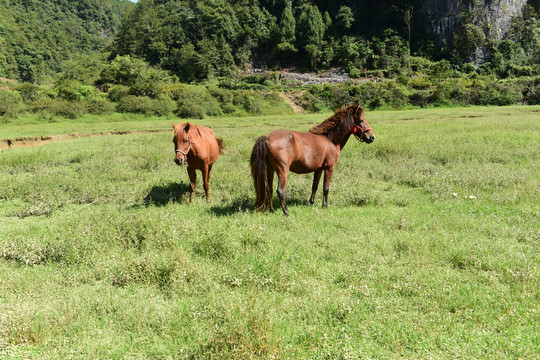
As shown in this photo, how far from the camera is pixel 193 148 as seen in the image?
24.4ft

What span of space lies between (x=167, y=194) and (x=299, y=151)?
14.4 feet

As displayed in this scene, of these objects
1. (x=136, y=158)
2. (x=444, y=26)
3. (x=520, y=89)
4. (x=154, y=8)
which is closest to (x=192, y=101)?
(x=136, y=158)

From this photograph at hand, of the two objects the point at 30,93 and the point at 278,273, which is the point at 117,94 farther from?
the point at 278,273

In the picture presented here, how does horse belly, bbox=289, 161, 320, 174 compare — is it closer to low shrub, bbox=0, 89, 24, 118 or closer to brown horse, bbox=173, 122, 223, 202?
brown horse, bbox=173, 122, 223, 202

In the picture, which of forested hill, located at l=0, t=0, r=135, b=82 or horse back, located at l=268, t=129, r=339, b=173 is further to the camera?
forested hill, located at l=0, t=0, r=135, b=82

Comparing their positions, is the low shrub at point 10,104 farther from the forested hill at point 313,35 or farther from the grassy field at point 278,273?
the forested hill at point 313,35

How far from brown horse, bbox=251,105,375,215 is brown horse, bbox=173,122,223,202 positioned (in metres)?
1.73

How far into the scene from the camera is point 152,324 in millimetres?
3320

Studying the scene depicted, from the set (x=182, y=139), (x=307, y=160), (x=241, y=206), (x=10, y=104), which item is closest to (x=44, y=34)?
(x=10, y=104)

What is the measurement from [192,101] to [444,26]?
93690 millimetres

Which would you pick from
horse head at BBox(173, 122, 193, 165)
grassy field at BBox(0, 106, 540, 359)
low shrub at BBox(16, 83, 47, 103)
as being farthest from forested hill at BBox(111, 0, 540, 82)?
horse head at BBox(173, 122, 193, 165)

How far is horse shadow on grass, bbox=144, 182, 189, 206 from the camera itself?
812cm

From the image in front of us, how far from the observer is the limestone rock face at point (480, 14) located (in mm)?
87750

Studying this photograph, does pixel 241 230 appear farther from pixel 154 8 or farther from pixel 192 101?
pixel 154 8
